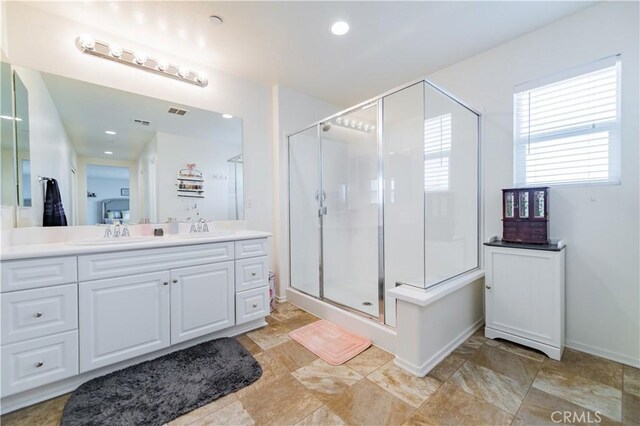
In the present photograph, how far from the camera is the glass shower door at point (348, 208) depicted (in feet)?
9.82

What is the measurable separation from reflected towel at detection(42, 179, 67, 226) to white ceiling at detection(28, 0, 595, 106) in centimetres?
123

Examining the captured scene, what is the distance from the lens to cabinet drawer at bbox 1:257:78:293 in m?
1.42

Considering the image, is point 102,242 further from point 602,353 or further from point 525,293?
point 602,353

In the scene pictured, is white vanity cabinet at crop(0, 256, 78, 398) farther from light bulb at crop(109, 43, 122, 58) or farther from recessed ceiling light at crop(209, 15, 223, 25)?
recessed ceiling light at crop(209, 15, 223, 25)

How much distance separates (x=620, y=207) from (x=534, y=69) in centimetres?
123

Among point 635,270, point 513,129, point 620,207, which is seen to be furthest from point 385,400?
point 513,129

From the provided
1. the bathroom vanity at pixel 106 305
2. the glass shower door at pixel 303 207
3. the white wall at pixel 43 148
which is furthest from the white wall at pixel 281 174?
the white wall at pixel 43 148

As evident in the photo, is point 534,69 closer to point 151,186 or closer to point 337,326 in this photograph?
point 337,326

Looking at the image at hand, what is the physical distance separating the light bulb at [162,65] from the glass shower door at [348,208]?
1544mm

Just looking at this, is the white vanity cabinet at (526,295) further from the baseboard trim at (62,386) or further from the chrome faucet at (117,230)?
A: the chrome faucet at (117,230)

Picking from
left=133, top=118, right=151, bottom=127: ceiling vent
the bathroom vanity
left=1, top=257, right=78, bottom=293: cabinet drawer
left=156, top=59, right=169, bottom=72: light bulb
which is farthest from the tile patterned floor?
left=156, top=59, right=169, bottom=72: light bulb

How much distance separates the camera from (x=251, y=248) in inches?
93.8

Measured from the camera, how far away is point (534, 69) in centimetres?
219

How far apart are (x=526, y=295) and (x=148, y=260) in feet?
9.08
